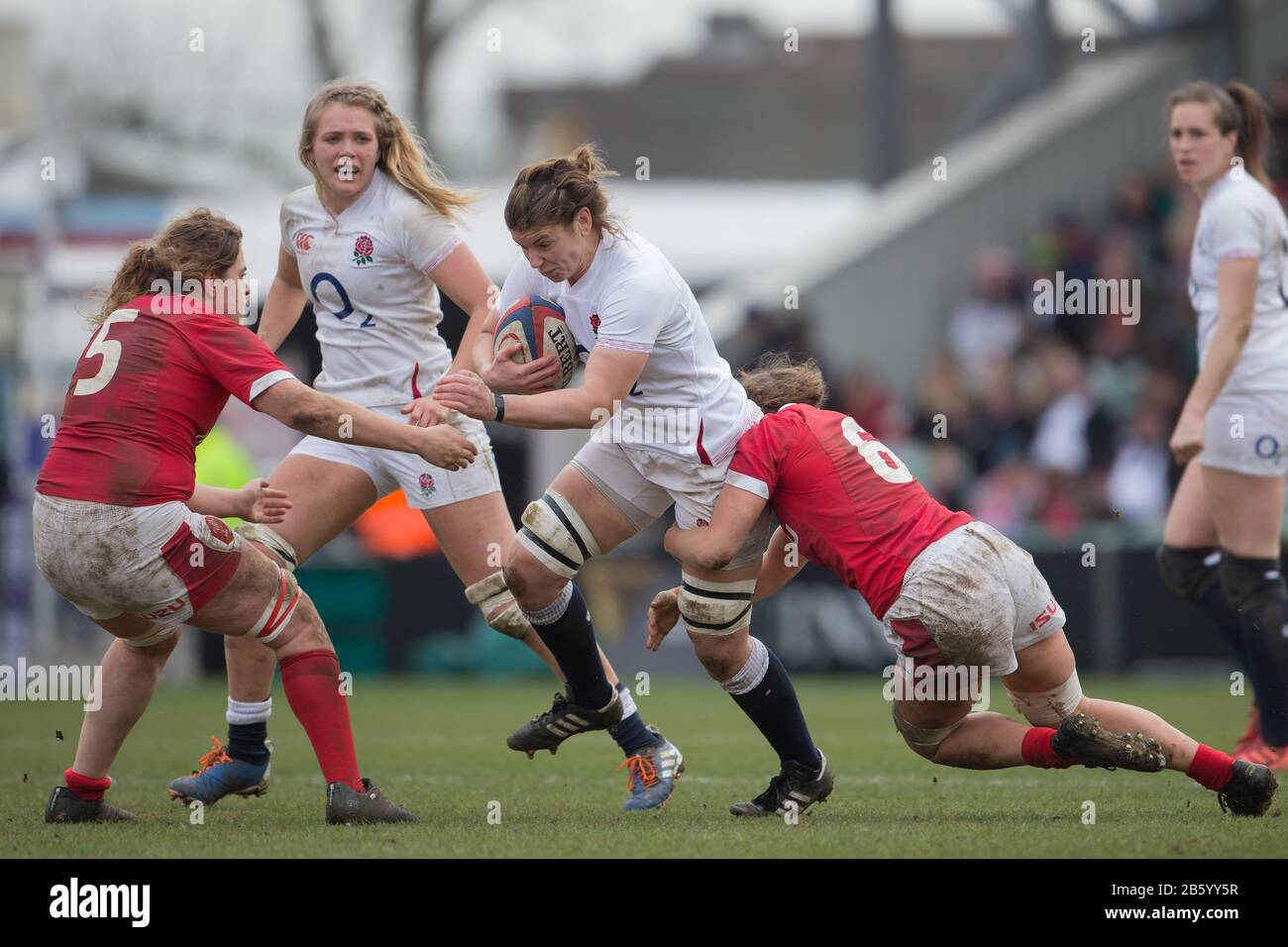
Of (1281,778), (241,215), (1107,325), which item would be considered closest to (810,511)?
(1281,778)

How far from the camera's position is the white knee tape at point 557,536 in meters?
5.57

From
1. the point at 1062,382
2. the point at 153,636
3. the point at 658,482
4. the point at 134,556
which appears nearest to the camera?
the point at 134,556

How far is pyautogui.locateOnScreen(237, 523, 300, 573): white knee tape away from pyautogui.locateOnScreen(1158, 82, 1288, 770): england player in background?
10.7 ft

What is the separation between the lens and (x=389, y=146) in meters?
6.07

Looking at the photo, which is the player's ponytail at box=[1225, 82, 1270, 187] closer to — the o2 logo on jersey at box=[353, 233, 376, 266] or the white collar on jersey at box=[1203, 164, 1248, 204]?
the white collar on jersey at box=[1203, 164, 1248, 204]

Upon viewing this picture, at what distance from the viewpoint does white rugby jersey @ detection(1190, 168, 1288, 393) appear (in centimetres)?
630

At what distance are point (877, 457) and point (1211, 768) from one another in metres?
1.39

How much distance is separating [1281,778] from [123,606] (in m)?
4.16

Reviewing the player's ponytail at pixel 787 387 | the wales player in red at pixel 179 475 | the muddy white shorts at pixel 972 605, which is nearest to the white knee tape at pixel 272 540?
the wales player in red at pixel 179 475

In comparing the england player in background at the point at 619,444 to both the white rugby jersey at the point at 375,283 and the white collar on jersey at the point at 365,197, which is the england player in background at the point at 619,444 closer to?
the white rugby jersey at the point at 375,283

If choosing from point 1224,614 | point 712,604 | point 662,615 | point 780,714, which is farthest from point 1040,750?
point 1224,614

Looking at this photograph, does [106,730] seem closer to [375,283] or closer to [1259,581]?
[375,283]
